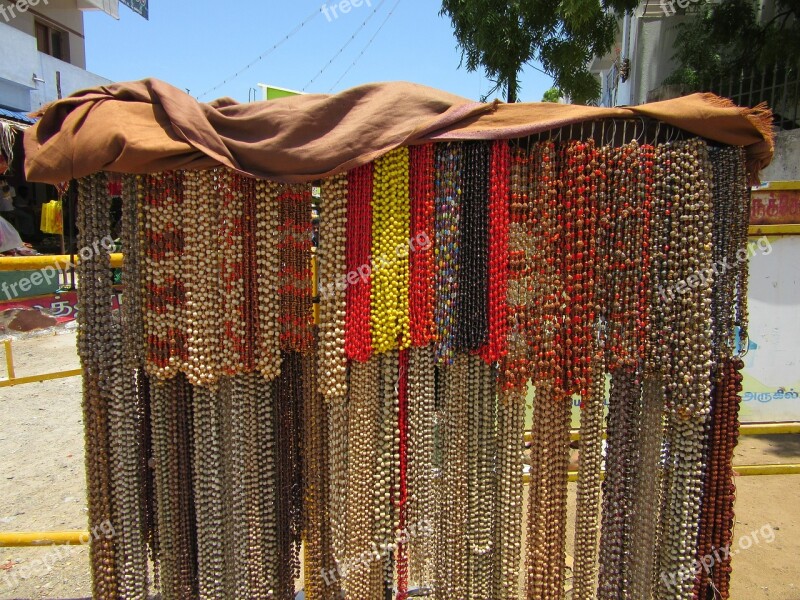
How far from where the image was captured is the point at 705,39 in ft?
30.4

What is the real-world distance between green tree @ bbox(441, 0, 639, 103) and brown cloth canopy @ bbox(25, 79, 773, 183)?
304 inches

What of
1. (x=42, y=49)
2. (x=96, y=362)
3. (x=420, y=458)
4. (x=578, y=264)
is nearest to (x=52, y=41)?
(x=42, y=49)

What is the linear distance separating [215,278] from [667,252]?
137 cm

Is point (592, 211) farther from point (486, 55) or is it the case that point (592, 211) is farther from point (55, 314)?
point (486, 55)

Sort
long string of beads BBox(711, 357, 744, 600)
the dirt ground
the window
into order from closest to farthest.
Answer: long string of beads BBox(711, 357, 744, 600)
the dirt ground
the window

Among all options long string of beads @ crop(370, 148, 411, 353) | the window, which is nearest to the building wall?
long string of beads @ crop(370, 148, 411, 353)

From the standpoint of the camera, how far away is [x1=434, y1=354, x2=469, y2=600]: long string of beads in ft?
5.77

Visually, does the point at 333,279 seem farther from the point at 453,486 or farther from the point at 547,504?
the point at 547,504

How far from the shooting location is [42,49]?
12.5 meters

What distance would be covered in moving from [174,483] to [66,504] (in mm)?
2458

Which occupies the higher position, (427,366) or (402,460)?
(427,366)

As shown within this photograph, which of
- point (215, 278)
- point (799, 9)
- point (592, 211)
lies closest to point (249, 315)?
point (215, 278)

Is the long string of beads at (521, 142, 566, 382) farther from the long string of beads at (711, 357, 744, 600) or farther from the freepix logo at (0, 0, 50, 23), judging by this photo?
the freepix logo at (0, 0, 50, 23)

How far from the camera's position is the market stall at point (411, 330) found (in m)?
1.60
